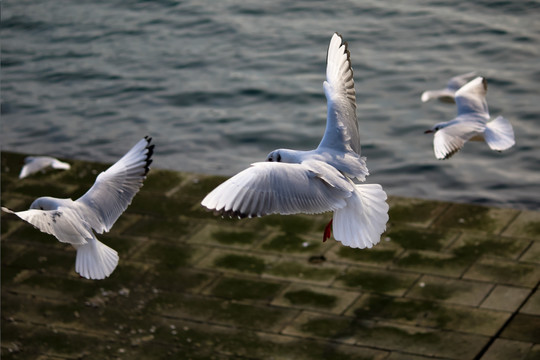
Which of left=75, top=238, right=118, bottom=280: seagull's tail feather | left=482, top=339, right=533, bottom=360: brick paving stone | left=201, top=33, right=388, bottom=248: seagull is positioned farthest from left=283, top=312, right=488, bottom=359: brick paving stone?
left=75, top=238, right=118, bottom=280: seagull's tail feather

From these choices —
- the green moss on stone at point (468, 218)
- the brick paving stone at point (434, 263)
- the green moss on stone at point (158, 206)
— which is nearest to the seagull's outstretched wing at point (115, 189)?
the brick paving stone at point (434, 263)

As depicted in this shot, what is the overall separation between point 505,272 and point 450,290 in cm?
65

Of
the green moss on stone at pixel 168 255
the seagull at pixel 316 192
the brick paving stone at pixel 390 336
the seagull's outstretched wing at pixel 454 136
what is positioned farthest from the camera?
the green moss on stone at pixel 168 255

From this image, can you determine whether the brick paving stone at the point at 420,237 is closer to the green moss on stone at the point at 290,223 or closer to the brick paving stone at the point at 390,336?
the green moss on stone at the point at 290,223

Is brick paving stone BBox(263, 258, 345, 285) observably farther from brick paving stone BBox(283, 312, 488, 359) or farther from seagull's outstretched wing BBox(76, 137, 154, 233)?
seagull's outstretched wing BBox(76, 137, 154, 233)

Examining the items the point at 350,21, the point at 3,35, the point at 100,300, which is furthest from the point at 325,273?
the point at 3,35

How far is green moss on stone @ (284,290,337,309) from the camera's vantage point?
9.19 meters

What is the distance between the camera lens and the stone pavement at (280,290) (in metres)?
8.65

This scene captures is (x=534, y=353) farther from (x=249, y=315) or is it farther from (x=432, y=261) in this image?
(x=249, y=315)

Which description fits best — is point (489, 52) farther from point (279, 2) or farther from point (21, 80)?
point (21, 80)

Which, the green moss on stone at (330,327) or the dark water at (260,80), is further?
the dark water at (260,80)

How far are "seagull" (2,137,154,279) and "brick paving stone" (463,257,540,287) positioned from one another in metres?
4.53

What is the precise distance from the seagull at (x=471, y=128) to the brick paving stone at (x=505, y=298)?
A: 2.42 m

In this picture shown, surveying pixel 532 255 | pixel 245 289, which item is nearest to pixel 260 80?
pixel 245 289
